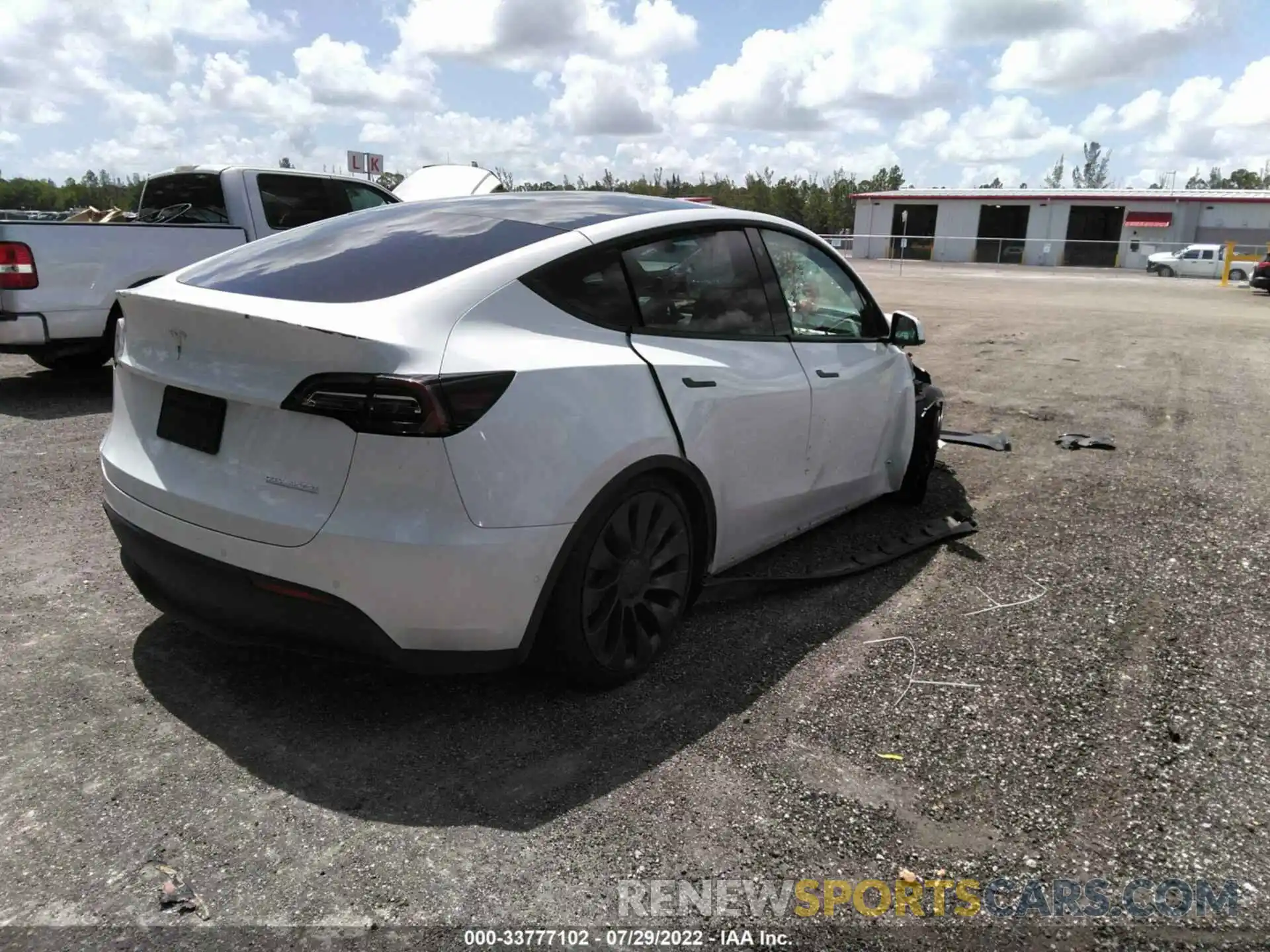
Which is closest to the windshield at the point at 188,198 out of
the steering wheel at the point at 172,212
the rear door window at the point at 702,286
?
the steering wheel at the point at 172,212

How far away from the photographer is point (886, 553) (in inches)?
180

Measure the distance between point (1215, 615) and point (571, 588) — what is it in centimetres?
292

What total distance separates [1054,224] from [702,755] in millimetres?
60608

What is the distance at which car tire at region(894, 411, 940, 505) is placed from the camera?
5.30 metres

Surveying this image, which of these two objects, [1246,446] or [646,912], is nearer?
[646,912]

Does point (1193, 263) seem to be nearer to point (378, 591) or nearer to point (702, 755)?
point (702, 755)

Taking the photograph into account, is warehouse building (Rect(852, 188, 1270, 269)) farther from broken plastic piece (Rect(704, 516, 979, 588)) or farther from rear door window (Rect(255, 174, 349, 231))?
broken plastic piece (Rect(704, 516, 979, 588))

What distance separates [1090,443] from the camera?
6828 millimetres

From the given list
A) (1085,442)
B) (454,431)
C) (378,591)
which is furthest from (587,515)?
(1085,442)

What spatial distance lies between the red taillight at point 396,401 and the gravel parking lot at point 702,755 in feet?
3.45

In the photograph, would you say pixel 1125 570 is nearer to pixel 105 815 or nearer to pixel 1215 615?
pixel 1215 615

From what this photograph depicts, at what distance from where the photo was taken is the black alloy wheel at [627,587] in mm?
2932

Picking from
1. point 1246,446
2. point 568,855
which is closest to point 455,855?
point 568,855

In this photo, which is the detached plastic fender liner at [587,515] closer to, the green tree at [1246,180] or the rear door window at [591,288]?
the rear door window at [591,288]
